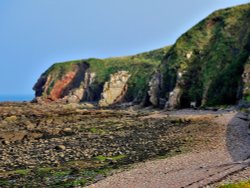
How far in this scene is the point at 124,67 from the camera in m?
173

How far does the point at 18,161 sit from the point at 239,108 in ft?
159

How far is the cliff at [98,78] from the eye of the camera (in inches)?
5965

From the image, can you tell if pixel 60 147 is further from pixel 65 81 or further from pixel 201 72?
pixel 65 81

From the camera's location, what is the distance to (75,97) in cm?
16788

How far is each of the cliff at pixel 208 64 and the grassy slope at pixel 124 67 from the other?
34907mm

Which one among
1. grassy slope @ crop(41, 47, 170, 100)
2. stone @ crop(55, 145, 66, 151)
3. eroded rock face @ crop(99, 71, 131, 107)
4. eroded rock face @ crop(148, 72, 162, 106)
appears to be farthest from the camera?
grassy slope @ crop(41, 47, 170, 100)

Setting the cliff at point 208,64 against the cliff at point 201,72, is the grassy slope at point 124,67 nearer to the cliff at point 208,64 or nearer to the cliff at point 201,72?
the cliff at point 201,72

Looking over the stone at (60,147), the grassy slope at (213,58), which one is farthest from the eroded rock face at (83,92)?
the stone at (60,147)

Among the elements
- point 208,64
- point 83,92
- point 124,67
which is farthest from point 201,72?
point 83,92

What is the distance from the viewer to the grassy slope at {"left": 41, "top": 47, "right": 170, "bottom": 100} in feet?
511

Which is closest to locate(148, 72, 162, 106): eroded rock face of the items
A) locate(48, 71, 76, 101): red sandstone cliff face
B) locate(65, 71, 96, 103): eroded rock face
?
locate(65, 71, 96, 103): eroded rock face

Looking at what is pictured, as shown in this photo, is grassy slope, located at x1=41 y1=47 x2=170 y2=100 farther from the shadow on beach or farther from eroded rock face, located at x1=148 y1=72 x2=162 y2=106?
the shadow on beach

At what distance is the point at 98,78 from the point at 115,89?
23.6 m

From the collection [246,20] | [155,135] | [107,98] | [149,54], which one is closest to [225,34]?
[246,20]
